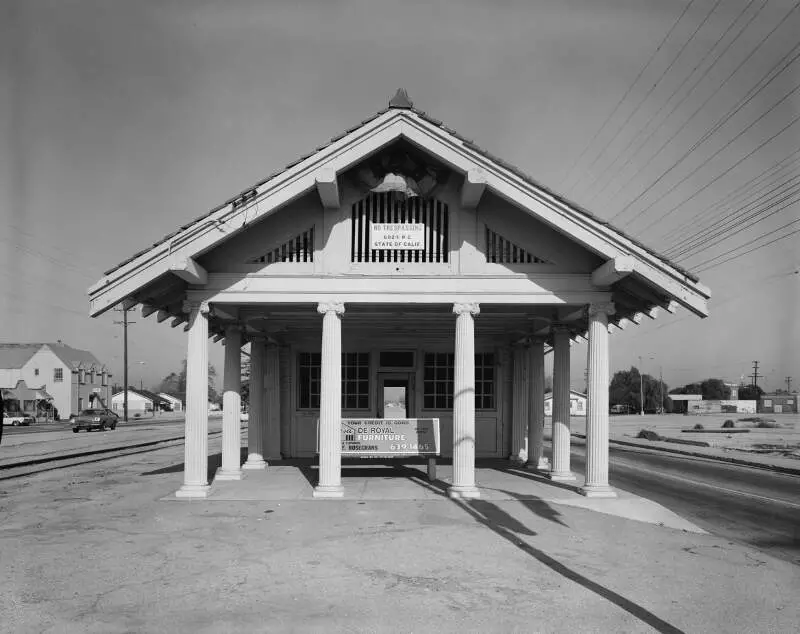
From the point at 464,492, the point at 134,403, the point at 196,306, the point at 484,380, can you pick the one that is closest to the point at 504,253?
the point at 464,492

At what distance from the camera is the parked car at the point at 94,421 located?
143ft

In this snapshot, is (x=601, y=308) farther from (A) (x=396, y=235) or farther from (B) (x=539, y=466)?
(B) (x=539, y=466)

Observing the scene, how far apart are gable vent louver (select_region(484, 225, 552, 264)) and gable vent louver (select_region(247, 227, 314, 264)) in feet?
11.5

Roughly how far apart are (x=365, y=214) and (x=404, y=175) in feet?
3.51

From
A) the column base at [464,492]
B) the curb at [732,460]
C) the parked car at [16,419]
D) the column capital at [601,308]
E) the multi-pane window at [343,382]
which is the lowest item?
the parked car at [16,419]

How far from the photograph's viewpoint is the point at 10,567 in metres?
7.31

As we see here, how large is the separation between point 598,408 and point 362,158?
6.48 metres

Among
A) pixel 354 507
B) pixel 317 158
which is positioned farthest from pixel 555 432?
pixel 317 158

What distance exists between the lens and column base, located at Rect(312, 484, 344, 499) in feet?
38.8

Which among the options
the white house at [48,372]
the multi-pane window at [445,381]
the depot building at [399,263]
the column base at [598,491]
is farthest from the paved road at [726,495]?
the white house at [48,372]

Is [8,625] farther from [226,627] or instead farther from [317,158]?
[317,158]

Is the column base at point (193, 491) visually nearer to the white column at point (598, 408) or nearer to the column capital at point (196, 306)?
the column capital at point (196, 306)

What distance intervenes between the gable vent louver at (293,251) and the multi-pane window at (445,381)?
24.7 ft

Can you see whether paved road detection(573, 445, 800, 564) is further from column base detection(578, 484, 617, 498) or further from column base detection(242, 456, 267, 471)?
column base detection(242, 456, 267, 471)
